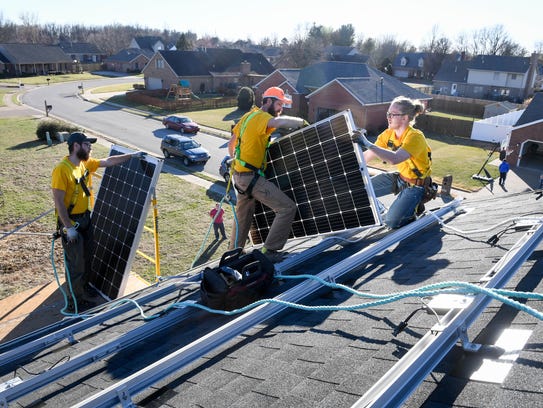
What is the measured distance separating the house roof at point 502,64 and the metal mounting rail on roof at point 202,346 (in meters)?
67.4

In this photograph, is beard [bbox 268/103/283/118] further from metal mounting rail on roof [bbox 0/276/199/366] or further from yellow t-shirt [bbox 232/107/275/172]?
metal mounting rail on roof [bbox 0/276/199/366]

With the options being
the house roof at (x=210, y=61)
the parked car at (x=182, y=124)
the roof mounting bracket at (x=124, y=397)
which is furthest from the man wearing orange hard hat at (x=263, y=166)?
the house roof at (x=210, y=61)

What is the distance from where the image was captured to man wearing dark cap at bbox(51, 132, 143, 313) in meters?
6.81

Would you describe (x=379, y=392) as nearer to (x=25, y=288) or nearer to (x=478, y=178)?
(x=25, y=288)

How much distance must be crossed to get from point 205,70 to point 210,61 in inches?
99.2

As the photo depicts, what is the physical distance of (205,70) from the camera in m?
60.1

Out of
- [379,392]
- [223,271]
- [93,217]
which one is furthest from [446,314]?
[93,217]

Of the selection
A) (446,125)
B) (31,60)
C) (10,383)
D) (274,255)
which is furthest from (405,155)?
(31,60)

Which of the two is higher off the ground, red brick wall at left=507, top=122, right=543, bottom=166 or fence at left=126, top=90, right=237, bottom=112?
fence at left=126, top=90, right=237, bottom=112

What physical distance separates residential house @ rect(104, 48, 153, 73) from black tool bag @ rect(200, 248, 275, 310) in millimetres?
89315

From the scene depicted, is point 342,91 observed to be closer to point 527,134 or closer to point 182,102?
point 527,134

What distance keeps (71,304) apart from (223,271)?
19.2 ft

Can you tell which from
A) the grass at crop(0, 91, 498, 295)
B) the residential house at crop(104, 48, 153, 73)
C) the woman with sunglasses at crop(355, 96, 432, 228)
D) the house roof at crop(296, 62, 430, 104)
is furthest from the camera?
the residential house at crop(104, 48, 153, 73)

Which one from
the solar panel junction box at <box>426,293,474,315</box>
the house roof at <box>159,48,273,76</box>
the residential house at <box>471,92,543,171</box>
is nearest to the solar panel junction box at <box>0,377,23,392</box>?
the solar panel junction box at <box>426,293,474,315</box>
